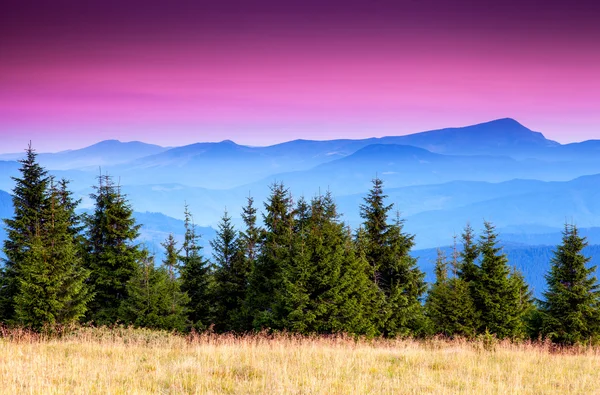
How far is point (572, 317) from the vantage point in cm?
3055

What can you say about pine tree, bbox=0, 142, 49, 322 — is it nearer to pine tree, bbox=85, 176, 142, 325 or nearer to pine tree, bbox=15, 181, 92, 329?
pine tree, bbox=15, 181, 92, 329

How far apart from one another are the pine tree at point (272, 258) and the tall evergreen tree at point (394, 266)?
592 centimetres

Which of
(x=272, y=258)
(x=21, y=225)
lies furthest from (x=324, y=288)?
(x=21, y=225)

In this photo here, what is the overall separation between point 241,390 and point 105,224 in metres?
25.7

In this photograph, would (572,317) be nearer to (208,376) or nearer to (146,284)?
(146,284)

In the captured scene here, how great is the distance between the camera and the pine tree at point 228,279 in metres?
34.8

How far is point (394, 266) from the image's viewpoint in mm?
32781

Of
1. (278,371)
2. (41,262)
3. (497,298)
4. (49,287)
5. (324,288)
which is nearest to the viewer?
(278,371)

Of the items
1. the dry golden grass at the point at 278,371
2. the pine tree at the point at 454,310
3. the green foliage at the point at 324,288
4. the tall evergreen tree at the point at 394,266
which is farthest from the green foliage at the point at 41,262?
the pine tree at the point at 454,310

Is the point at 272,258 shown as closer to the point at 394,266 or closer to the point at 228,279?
the point at 228,279

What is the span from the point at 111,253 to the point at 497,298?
86.8ft

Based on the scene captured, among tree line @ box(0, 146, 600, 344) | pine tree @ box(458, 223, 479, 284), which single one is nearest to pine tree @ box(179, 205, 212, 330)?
tree line @ box(0, 146, 600, 344)

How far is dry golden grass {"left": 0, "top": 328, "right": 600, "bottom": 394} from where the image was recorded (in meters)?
8.01

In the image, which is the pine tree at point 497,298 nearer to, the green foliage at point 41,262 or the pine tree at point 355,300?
the pine tree at point 355,300
